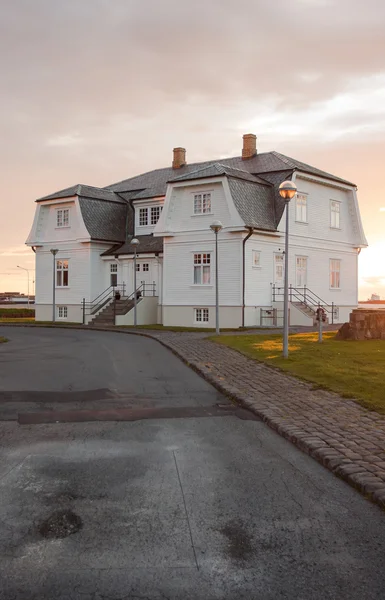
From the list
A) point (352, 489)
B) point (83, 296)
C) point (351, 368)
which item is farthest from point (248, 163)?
point (352, 489)

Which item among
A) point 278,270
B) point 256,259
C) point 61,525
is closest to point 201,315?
point 256,259

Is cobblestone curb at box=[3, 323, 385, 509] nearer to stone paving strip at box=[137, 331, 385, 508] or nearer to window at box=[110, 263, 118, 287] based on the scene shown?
stone paving strip at box=[137, 331, 385, 508]

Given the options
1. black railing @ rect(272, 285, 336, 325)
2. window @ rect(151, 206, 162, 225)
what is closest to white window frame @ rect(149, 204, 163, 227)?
window @ rect(151, 206, 162, 225)

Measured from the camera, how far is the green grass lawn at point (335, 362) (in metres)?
10.8

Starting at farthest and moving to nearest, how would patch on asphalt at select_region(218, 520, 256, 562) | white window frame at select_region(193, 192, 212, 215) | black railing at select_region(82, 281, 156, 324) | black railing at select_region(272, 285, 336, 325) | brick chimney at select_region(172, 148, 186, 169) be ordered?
brick chimney at select_region(172, 148, 186, 169) → black railing at select_region(82, 281, 156, 324) → black railing at select_region(272, 285, 336, 325) → white window frame at select_region(193, 192, 212, 215) → patch on asphalt at select_region(218, 520, 256, 562)

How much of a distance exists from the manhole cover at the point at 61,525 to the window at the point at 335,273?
35.1m

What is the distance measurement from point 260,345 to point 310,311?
14.4 m

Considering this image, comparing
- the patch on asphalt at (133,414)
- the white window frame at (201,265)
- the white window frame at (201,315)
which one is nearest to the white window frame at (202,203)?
the white window frame at (201,265)

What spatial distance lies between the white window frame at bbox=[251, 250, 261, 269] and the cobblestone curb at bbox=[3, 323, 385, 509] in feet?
61.1

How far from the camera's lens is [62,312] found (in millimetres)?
42094

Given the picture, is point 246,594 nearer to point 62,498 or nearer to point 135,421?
point 62,498

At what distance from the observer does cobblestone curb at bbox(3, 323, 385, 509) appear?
6039mm

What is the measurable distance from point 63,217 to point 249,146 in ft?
44.7

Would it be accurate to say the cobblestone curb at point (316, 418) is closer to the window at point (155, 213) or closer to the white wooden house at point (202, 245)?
the white wooden house at point (202, 245)
